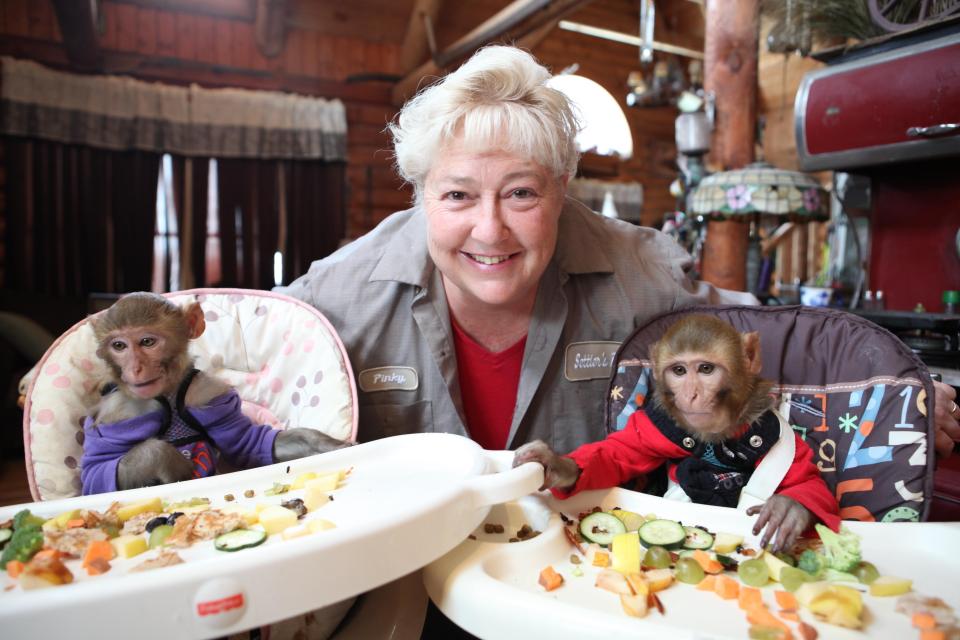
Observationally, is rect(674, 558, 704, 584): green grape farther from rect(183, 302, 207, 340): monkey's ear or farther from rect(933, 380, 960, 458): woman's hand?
rect(183, 302, 207, 340): monkey's ear

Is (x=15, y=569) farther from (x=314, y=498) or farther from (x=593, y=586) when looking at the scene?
(x=593, y=586)

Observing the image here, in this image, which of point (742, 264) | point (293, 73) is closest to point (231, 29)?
point (293, 73)

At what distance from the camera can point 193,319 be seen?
1.37 metres

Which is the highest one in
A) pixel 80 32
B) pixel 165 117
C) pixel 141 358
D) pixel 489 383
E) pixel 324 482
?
pixel 80 32

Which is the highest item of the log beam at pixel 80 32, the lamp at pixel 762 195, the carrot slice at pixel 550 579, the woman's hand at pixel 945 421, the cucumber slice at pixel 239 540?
the log beam at pixel 80 32

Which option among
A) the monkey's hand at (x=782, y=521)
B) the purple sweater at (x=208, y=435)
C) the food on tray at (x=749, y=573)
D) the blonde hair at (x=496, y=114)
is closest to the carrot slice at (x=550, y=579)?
the food on tray at (x=749, y=573)

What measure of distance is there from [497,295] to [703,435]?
1.85 ft

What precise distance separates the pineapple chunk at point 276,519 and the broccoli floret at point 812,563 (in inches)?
31.1

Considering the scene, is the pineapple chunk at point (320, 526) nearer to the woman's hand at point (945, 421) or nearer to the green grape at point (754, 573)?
the green grape at point (754, 573)

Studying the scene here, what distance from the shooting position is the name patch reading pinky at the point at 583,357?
185 cm

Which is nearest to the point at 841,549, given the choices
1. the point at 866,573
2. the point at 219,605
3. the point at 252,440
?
the point at 866,573

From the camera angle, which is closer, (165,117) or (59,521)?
(59,521)

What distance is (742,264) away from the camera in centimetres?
343

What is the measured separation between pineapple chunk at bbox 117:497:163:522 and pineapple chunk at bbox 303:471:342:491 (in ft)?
0.78
